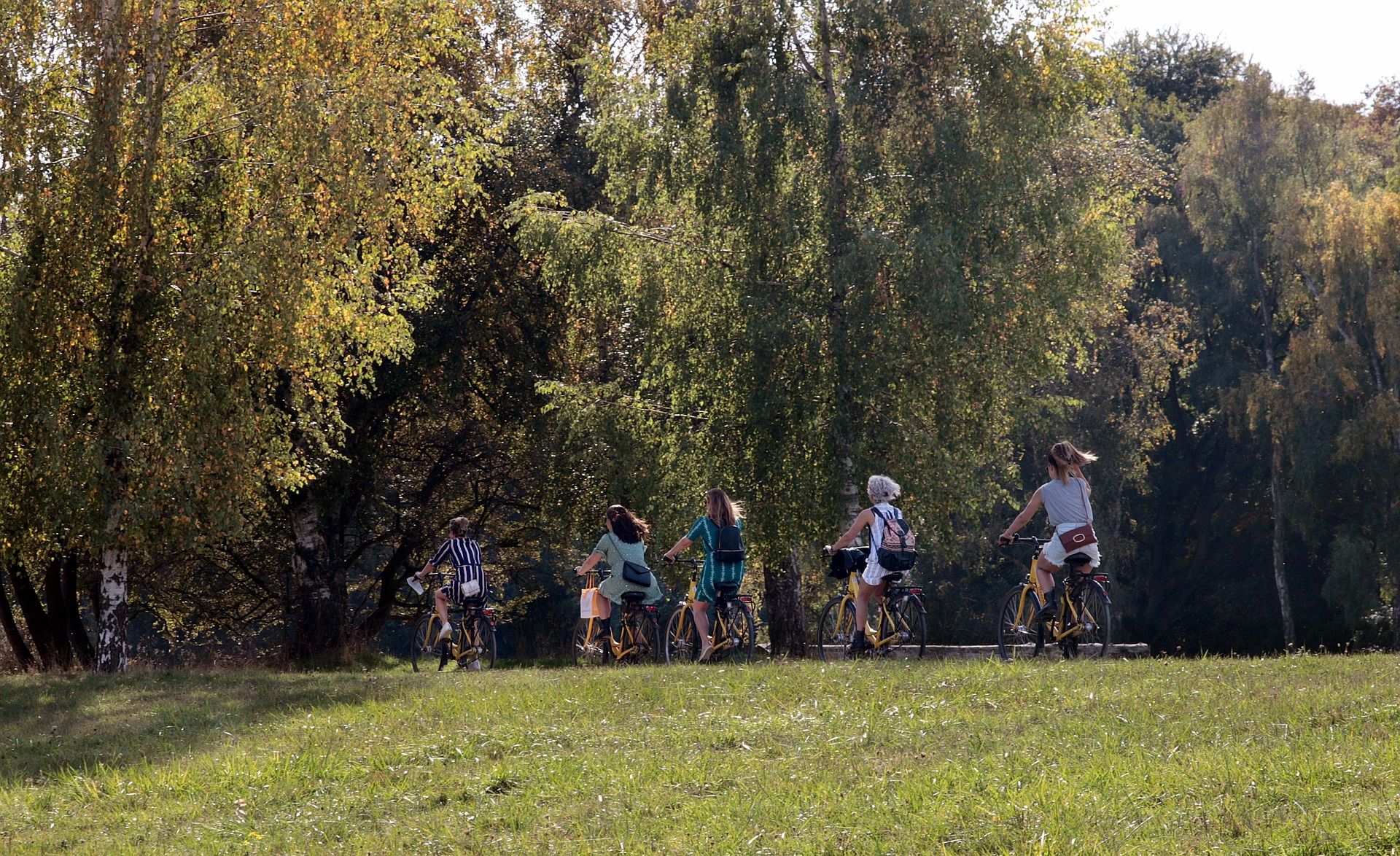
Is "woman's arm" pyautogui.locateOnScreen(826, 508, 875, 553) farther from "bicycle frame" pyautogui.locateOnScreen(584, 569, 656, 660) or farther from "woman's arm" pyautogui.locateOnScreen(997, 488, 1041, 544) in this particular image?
"bicycle frame" pyautogui.locateOnScreen(584, 569, 656, 660)

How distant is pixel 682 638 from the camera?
54.4 feet

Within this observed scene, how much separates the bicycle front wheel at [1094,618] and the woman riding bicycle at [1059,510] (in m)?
0.26

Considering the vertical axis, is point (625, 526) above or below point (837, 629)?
above

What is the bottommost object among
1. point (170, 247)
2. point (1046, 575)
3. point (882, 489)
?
point (1046, 575)

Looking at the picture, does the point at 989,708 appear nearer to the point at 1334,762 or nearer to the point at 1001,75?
the point at 1334,762

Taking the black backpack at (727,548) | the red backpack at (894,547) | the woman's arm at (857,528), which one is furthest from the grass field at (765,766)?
the black backpack at (727,548)

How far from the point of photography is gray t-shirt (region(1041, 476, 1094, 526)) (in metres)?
14.0

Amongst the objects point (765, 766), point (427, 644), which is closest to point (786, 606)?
point (427, 644)

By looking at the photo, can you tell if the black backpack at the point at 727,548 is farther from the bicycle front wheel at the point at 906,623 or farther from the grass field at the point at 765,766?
the grass field at the point at 765,766

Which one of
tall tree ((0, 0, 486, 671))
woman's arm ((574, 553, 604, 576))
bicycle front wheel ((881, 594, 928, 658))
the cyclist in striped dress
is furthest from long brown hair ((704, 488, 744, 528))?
tall tree ((0, 0, 486, 671))

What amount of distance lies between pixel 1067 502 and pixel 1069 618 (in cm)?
105

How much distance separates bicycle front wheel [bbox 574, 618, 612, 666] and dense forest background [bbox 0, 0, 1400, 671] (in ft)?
14.1

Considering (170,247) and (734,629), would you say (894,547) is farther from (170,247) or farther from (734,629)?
(170,247)

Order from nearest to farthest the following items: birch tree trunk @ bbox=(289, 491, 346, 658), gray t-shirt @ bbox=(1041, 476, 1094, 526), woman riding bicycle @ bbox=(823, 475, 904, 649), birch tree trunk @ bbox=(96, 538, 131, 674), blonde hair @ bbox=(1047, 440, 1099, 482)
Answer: gray t-shirt @ bbox=(1041, 476, 1094, 526)
blonde hair @ bbox=(1047, 440, 1099, 482)
woman riding bicycle @ bbox=(823, 475, 904, 649)
birch tree trunk @ bbox=(96, 538, 131, 674)
birch tree trunk @ bbox=(289, 491, 346, 658)
